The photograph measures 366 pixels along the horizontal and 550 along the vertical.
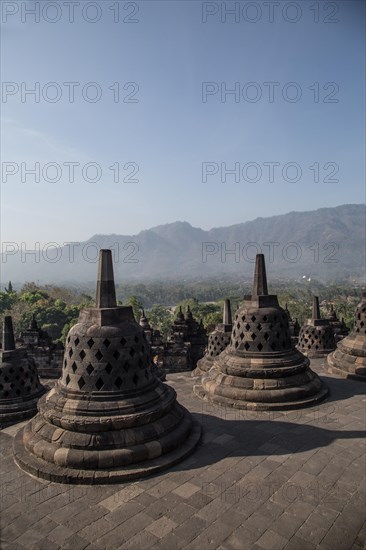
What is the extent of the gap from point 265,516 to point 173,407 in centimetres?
261

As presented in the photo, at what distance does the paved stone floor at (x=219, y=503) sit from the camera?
4570 mm

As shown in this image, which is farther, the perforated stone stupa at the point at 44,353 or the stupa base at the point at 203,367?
the perforated stone stupa at the point at 44,353

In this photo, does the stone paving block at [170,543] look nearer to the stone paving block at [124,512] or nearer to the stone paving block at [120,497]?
the stone paving block at [124,512]

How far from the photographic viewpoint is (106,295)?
6961 millimetres

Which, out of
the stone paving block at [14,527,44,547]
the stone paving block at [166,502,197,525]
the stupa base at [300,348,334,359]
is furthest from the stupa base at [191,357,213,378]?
the stone paving block at [14,527,44,547]

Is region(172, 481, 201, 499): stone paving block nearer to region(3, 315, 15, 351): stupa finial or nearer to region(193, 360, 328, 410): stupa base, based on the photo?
region(193, 360, 328, 410): stupa base

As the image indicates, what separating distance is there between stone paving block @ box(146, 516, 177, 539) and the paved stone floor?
13 mm

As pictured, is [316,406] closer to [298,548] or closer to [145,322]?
[298,548]

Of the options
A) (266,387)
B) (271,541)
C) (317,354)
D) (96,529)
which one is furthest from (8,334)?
(317,354)

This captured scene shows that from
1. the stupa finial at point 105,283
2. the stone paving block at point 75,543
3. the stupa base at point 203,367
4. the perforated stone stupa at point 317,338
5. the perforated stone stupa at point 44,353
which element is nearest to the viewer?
the stone paving block at point 75,543

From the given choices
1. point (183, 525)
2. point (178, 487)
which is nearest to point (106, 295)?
point (178, 487)

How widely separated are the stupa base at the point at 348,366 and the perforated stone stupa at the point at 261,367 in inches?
83.8

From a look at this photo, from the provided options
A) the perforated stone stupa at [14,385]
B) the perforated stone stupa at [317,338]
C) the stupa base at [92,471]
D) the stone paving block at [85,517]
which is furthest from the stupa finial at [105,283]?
the perforated stone stupa at [317,338]

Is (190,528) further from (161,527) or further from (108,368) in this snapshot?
(108,368)
